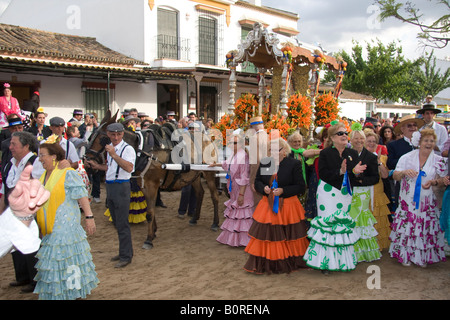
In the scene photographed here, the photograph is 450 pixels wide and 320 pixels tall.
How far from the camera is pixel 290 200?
192 inches

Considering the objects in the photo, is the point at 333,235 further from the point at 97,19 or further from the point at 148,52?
the point at 97,19

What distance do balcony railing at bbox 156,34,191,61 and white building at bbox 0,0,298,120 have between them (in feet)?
0.14

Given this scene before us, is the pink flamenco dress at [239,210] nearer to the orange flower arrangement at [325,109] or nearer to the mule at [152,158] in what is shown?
the mule at [152,158]

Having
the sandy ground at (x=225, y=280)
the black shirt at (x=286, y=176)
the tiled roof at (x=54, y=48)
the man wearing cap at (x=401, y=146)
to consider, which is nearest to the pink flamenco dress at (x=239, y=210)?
the sandy ground at (x=225, y=280)

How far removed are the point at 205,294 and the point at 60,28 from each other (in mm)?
19889

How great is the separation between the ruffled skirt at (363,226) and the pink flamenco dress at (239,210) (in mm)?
1680

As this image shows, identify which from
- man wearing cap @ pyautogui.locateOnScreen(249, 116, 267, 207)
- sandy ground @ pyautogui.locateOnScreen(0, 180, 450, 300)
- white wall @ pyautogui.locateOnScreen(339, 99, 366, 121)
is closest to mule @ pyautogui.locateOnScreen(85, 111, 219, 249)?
sandy ground @ pyautogui.locateOnScreen(0, 180, 450, 300)

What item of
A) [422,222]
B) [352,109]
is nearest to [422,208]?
[422,222]

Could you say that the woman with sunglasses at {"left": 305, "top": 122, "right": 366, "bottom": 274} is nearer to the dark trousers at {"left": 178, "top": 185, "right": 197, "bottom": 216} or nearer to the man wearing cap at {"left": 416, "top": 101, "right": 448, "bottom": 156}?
the man wearing cap at {"left": 416, "top": 101, "right": 448, "bottom": 156}

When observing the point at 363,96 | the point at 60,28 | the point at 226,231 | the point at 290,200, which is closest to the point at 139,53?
the point at 60,28

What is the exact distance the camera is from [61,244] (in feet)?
12.5

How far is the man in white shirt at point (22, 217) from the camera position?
11.4ft

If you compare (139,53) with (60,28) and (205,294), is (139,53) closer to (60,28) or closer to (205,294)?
(60,28)

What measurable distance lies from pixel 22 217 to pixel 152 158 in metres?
2.53
